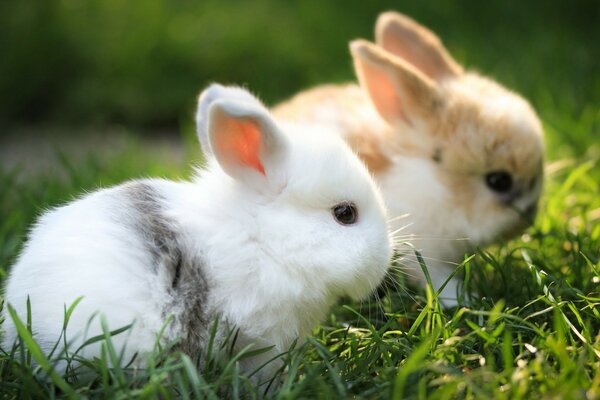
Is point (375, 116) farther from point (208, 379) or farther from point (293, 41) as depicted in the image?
point (293, 41)

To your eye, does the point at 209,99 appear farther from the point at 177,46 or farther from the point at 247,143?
the point at 177,46

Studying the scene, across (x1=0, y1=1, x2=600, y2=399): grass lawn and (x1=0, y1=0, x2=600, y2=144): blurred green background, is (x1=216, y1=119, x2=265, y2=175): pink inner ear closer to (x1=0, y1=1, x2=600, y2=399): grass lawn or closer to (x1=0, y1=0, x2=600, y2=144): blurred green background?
(x1=0, y1=1, x2=600, y2=399): grass lawn

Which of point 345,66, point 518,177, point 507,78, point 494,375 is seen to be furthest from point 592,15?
point 494,375

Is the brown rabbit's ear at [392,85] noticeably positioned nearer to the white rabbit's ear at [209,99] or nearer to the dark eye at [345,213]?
the white rabbit's ear at [209,99]

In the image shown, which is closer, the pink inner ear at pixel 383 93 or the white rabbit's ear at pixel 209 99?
the white rabbit's ear at pixel 209 99

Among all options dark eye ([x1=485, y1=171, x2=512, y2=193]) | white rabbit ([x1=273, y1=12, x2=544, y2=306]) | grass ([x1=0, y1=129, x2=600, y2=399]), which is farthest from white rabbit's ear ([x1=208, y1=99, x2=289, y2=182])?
dark eye ([x1=485, y1=171, x2=512, y2=193])

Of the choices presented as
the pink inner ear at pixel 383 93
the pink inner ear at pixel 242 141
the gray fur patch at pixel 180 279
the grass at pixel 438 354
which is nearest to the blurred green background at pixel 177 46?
the pink inner ear at pixel 383 93
